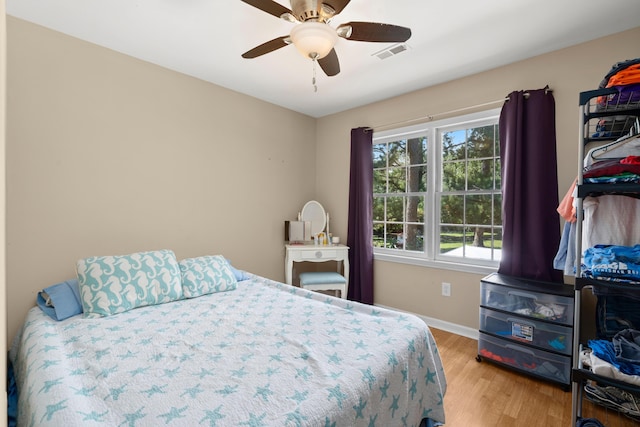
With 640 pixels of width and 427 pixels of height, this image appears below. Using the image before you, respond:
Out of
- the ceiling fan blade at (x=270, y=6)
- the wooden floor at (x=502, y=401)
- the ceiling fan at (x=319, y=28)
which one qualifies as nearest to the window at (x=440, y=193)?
the wooden floor at (x=502, y=401)

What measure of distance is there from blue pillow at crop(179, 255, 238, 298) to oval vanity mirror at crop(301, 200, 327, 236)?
1458 millimetres

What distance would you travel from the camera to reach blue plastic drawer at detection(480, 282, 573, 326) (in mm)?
2041

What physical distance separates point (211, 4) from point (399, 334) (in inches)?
87.4

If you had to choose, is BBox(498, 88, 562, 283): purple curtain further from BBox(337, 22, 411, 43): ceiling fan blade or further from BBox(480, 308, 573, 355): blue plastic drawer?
BBox(337, 22, 411, 43): ceiling fan blade

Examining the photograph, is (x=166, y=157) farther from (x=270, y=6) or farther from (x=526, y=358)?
(x=526, y=358)

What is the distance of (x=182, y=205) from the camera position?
2742mm

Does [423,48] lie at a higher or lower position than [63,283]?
higher

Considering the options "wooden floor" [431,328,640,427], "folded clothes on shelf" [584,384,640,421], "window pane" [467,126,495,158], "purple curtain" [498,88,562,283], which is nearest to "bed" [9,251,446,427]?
"wooden floor" [431,328,640,427]

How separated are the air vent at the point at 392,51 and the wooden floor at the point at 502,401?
248cm

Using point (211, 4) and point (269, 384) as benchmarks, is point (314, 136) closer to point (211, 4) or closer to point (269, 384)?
point (211, 4)

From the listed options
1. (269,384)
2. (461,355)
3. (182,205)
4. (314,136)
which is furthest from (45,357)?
(314,136)

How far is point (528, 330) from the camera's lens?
215 centimetres

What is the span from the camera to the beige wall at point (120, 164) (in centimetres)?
201

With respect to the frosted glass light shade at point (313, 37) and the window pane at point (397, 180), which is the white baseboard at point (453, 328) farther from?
the frosted glass light shade at point (313, 37)
